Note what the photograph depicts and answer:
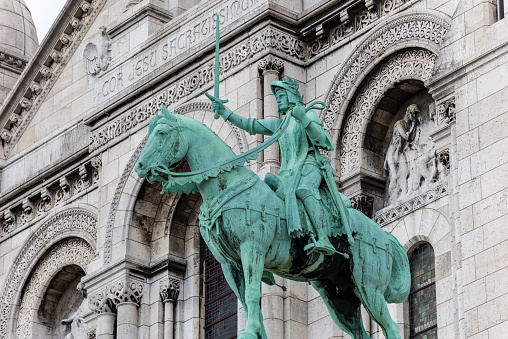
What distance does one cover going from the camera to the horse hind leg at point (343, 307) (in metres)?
21.7

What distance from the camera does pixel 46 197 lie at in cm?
3422

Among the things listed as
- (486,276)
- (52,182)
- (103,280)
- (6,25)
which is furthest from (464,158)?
(6,25)

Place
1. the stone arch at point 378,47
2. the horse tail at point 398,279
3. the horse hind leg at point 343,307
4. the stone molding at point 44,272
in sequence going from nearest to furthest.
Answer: the horse hind leg at point 343,307, the horse tail at point 398,279, the stone arch at point 378,47, the stone molding at point 44,272

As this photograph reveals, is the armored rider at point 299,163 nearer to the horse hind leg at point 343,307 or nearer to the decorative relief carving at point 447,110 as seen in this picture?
the horse hind leg at point 343,307

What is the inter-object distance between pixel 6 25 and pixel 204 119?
976cm

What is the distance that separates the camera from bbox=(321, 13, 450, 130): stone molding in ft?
90.4

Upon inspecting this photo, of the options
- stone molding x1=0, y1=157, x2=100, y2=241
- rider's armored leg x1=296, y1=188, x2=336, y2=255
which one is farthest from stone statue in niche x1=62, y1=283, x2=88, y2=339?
rider's armored leg x1=296, y1=188, x2=336, y2=255

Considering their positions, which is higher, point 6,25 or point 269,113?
point 6,25

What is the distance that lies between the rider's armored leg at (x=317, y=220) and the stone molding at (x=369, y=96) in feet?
23.4

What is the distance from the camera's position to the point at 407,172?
28062 millimetres

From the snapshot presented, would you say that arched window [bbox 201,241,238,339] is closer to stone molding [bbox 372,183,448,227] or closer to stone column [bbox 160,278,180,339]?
stone column [bbox 160,278,180,339]

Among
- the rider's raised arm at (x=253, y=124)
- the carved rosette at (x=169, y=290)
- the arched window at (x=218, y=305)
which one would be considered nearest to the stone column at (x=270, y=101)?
the arched window at (x=218, y=305)

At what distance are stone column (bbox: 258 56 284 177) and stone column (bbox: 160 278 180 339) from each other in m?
3.33

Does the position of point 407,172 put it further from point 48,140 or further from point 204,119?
point 48,140
